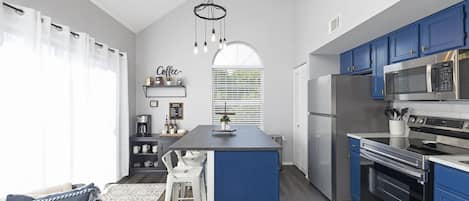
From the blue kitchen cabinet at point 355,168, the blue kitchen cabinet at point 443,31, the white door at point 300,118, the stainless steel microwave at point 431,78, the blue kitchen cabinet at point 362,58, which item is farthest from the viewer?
the white door at point 300,118

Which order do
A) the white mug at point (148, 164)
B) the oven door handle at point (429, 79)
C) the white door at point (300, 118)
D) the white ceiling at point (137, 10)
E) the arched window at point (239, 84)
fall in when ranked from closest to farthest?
the oven door handle at point (429, 79), the white ceiling at point (137, 10), the white door at point (300, 118), the white mug at point (148, 164), the arched window at point (239, 84)

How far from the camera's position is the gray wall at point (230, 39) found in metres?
5.55

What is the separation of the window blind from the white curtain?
202 centimetres

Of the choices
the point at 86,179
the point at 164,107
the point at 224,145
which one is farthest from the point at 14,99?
the point at 164,107

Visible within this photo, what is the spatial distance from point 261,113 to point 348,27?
2.93 m

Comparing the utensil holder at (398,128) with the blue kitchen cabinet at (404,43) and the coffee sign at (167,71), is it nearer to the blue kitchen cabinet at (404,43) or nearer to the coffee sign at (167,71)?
the blue kitchen cabinet at (404,43)

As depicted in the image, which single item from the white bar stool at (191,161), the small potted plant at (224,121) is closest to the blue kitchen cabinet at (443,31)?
the small potted plant at (224,121)

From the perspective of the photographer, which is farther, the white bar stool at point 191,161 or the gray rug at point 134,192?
the gray rug at point 134,192

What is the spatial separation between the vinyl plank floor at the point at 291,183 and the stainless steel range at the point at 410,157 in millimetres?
1002

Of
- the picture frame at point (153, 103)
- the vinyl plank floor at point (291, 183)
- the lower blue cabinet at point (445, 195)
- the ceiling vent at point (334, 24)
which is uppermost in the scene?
the ceiling vent at point (334, 24)

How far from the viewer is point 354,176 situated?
3.25 m

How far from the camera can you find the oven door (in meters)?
2.13

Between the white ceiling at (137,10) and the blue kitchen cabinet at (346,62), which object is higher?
the white ceiling at (137,10)

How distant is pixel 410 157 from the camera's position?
2189 mm
